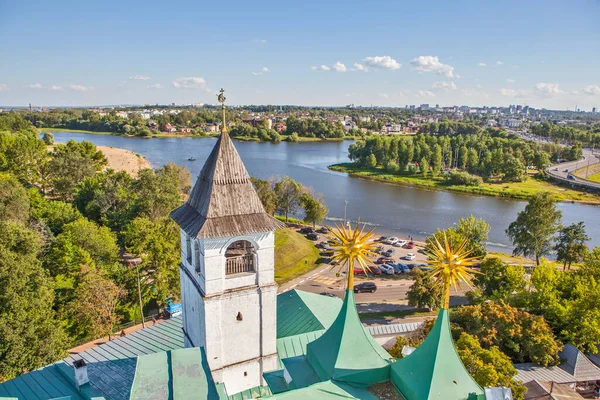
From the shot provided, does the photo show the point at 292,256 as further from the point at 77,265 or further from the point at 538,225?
the point at 538,225

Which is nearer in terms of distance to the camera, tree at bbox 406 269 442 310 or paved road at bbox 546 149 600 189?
tree at bbox 406 269 442 310

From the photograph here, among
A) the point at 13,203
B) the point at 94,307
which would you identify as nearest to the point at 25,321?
the point at 94,307

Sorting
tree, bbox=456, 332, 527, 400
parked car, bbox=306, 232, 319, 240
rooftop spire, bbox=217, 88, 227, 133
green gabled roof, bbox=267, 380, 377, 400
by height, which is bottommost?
parked car, bbox=306, 232, 319, 240

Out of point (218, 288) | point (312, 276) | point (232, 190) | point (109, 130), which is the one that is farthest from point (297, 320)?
point (109, 130)

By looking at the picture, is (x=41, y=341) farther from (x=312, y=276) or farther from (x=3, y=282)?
(x=312, y=276)

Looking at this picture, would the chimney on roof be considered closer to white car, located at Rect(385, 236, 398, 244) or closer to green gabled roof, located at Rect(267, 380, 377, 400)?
green gabled roof, located at Rect(267, 380, 377, 400)

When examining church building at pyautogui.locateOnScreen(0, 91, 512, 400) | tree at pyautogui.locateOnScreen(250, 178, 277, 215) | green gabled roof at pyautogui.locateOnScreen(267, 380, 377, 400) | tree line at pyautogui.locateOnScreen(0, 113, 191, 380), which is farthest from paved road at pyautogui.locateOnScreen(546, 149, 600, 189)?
green gabled roof at pyautogui.locateOnScreen(267, 380, 377, 400)

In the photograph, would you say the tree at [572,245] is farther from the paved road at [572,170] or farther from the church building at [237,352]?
the paved road at [572,170]

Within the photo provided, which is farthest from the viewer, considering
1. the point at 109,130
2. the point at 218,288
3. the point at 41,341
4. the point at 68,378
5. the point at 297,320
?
the point at 109,130
